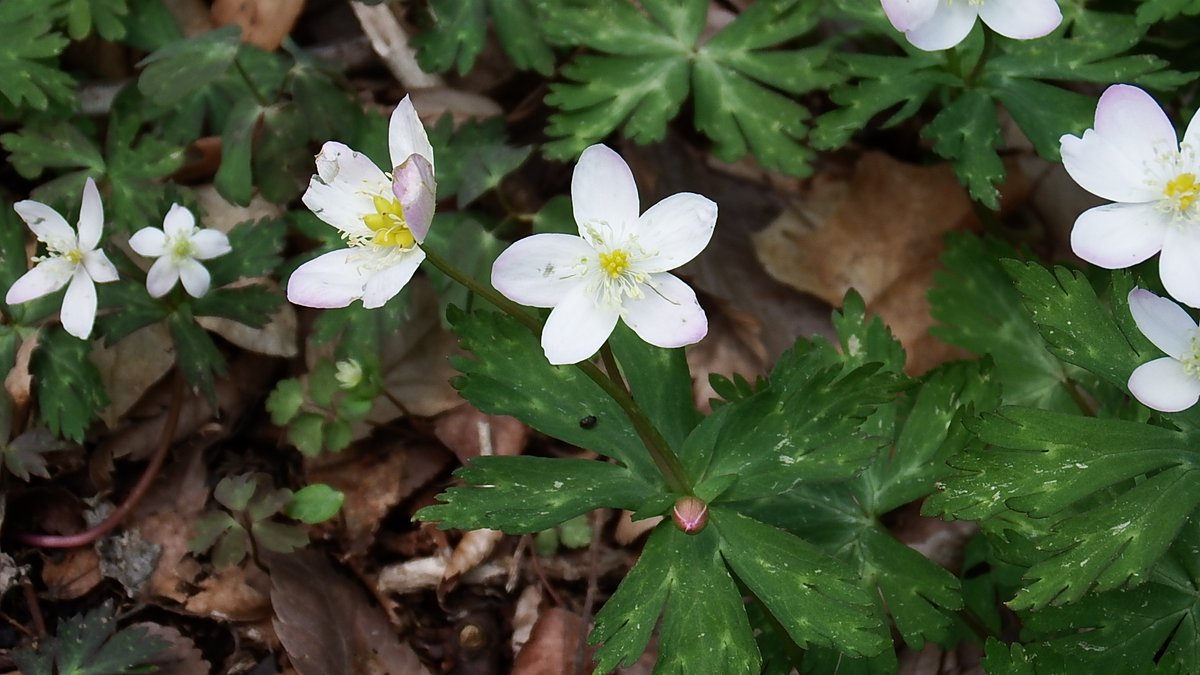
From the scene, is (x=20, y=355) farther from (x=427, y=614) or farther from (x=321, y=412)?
(x=427, y=614)

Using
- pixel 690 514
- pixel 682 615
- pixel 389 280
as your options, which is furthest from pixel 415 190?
pixel 682 615

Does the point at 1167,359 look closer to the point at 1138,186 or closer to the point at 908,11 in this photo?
the point at 1138,186

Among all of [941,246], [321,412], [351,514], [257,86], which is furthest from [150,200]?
[941,246]

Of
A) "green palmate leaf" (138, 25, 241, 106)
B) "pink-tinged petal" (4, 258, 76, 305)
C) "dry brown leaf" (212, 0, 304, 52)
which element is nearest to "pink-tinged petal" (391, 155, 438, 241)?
"pink-tinged petal" (4, 258, 76, 305)

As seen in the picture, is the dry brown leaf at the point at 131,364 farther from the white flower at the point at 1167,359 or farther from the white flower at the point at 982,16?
the white flower at the point at 1167,359

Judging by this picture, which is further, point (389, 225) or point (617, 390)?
point (617, 390)

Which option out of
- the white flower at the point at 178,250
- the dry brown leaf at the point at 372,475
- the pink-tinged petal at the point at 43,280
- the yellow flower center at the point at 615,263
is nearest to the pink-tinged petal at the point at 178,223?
the white flower at the point at 178,250

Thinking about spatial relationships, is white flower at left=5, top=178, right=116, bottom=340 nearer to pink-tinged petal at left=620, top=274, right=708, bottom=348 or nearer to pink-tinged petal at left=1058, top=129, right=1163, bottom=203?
pink-tinged petal at left=620, top=274, right=708, bottom=348
